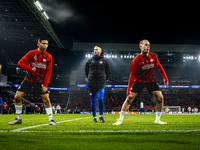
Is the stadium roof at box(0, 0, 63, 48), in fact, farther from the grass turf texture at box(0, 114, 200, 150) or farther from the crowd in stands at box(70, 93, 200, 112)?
the grass turf texture at box(0, 114, 200, 150)

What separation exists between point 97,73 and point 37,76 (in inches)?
68.4

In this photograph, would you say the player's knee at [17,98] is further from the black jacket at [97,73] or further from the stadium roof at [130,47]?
the stadium roof at [130,47]

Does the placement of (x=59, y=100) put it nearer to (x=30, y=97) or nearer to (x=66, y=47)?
(x=30, y=97)

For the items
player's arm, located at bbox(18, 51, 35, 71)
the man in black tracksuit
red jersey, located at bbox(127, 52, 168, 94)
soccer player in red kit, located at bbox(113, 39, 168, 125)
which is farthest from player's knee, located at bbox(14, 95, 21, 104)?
red jersey, located at bbox(127, 52, 168, 94)

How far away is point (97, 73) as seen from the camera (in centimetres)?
Result: 610

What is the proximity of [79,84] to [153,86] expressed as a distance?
4181 cm

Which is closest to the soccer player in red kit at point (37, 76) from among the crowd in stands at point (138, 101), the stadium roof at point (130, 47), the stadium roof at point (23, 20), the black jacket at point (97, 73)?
the black jacket at point (97, 73)

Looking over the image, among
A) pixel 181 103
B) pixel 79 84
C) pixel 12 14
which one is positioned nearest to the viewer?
pixel 12 14

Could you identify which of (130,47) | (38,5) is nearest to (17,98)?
(38,5)

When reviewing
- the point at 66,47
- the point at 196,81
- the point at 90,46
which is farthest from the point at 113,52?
the point at 196,81

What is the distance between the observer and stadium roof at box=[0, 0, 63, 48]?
22953 millimetres

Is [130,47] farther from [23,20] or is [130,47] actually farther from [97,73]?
[97,73]

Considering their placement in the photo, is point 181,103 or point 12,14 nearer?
point 12,14

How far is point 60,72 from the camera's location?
174ft
